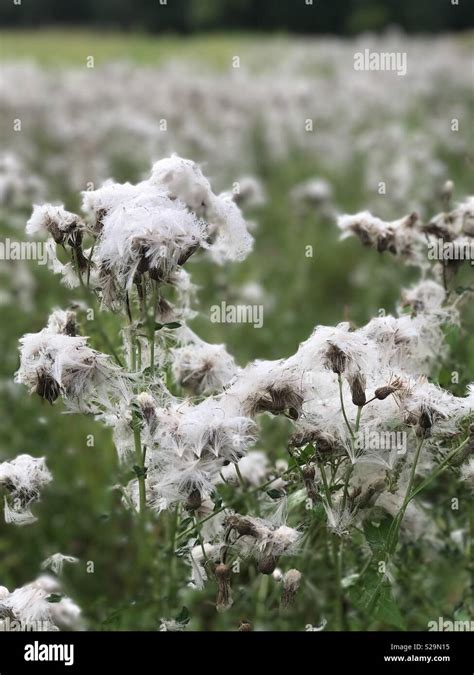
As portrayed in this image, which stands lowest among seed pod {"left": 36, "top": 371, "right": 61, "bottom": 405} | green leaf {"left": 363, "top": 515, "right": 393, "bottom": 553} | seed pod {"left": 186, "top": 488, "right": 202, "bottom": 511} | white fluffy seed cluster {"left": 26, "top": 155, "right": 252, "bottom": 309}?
green leaf {"left": 363, "top": 515, "right": 393, "bottom": 553}

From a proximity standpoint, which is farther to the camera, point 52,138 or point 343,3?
point 343,3

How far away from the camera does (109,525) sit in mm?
4145

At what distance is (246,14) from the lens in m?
22.5

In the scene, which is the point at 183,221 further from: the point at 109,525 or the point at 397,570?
the point at 109,525

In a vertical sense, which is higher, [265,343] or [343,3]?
[343,3]

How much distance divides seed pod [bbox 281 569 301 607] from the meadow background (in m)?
0.38

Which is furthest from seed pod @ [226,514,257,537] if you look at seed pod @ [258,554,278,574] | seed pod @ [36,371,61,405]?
seed pod @ [36,371,61,405]

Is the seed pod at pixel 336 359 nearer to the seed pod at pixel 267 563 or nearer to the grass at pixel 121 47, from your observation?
the seed pod at pixel 267 563

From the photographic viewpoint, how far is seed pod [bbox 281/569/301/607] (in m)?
1.93

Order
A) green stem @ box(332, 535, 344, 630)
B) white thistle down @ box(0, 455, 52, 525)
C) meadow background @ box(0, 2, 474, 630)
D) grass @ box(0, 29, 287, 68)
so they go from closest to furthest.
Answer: white thistle down @ box(0, 455, 52, 525) < green stem @ box(332, 535, 344, 630) < meadow background @ box(0, 2, 474, 630) < grass @ box(0, 29, 287, 68)

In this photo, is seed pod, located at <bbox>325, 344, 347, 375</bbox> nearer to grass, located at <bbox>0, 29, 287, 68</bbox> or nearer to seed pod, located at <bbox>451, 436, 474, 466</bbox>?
seed pod, located at <bbox>451, 436, 474, 466</bbox>

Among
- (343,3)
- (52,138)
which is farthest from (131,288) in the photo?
(343,3)

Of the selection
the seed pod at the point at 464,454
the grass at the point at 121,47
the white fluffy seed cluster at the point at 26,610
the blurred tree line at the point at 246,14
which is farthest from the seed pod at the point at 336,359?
the blurred tree line at the point at 246,14
